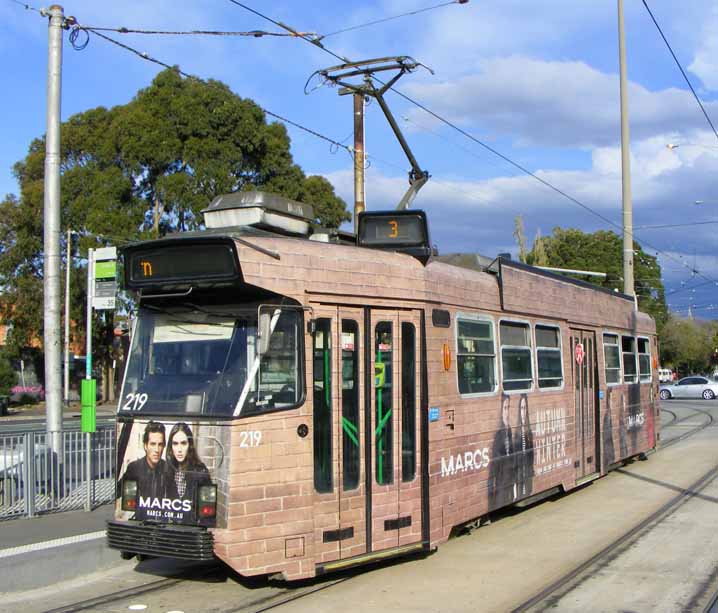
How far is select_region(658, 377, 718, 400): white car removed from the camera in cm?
4649

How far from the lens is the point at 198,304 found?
7262 mm

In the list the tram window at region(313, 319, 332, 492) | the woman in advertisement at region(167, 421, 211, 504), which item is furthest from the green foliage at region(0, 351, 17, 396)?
Answer: the tram window at region(313, 319, 332, 492)

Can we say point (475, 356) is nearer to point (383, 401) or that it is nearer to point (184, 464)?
point (383, 401)

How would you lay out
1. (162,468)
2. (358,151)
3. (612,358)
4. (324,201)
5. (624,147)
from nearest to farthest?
(162,468), (612,358), (358,151), (624,147), (324,201)

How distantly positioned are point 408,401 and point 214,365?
2.12 metres

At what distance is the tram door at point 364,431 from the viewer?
289 inches

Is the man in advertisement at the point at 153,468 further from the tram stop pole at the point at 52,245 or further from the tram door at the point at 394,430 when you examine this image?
the tram stop pole at the point at 52,245

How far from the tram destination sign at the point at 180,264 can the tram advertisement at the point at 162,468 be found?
1.22 m

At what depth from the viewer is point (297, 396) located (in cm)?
714

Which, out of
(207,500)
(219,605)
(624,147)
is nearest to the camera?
(207,500)

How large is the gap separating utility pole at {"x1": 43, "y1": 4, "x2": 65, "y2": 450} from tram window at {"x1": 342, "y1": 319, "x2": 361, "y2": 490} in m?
4.90

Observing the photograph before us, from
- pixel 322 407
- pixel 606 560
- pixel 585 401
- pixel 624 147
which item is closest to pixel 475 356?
pixel 606 560

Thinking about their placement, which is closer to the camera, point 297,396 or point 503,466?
point 297,396

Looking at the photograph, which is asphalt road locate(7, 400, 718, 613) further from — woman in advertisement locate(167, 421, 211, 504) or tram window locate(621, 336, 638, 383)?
tram window locate(621, 336, 638, 383)
